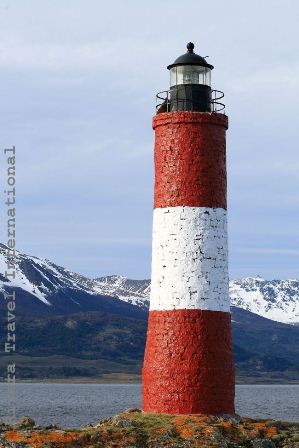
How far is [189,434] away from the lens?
88.7 feet

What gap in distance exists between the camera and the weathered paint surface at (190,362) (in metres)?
28.9

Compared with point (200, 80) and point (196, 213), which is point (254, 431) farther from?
point (200, 80)

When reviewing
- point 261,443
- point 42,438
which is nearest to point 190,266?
point 261,443

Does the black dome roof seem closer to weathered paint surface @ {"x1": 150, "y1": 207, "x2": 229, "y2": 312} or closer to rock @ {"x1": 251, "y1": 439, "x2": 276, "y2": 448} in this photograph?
weathered paint surface @ {"x1": 150, "y1": 207, "x2": 229, "y2": 312}

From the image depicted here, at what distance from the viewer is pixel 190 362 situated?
28.9 m

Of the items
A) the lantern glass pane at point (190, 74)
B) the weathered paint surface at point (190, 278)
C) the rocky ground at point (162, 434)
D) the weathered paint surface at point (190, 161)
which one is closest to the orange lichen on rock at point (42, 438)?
the rocky ground at point (162, 434)

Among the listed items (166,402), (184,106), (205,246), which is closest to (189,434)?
(166,402)

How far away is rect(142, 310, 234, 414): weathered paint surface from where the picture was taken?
94.7 ft

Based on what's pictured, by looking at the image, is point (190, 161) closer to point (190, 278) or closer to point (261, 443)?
point (190, 278)

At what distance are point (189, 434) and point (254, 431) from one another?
8.20 feet

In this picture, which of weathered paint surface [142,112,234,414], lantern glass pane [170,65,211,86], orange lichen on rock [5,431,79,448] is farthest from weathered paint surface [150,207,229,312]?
orange lichen on rock [5,431,79,448]

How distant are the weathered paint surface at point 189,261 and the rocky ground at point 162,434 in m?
3.66

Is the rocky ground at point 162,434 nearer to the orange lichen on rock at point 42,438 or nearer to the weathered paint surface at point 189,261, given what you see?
the orange lichen on rock at point 42,438

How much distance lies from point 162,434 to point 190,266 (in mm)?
5396
